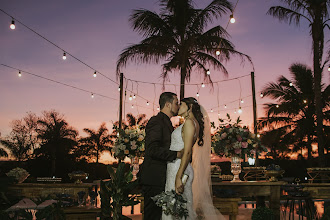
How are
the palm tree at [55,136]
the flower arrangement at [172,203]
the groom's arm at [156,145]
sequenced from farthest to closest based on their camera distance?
the palm tree at [55,136] → the groom's arm at [156,145] → the flower arrangement at [172,203]

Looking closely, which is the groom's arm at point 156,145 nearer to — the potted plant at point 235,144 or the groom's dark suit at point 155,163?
the groom's dark suit at point 155,163

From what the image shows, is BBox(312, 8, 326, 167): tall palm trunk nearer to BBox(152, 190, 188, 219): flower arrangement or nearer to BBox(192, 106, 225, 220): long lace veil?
BBox(192, 106, 225, 220): long lace veil

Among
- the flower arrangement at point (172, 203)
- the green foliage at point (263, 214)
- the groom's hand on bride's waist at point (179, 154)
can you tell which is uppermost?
the groom's hand on bride's waist at point (179, 154)

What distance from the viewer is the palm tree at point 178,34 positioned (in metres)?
14.3

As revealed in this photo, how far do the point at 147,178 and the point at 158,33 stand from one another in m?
10.9

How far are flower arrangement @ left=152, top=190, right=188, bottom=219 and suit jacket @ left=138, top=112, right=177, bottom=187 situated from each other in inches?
13.4

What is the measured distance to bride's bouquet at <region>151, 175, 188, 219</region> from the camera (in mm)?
3834

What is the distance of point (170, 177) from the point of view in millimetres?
4191

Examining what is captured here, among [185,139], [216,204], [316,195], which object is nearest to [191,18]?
[316,195]

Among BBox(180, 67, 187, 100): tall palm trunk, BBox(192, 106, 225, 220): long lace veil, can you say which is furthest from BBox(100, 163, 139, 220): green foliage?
BBox(180, 67, 187, 100): tall palm trunk

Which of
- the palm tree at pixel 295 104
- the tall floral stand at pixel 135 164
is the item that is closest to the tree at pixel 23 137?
the palm tree at pixel 295 104

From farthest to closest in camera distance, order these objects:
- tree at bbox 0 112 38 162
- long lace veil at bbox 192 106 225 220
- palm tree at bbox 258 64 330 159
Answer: tree at bbox 0 112 38 162, palm tree at bbox 258 64 330 159, long lace veil at bbox 192 106 225 220

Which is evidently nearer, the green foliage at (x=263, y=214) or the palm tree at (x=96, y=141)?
the green foliage at (x=263, y=214)

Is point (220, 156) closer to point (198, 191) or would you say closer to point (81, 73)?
point (198, 191)
